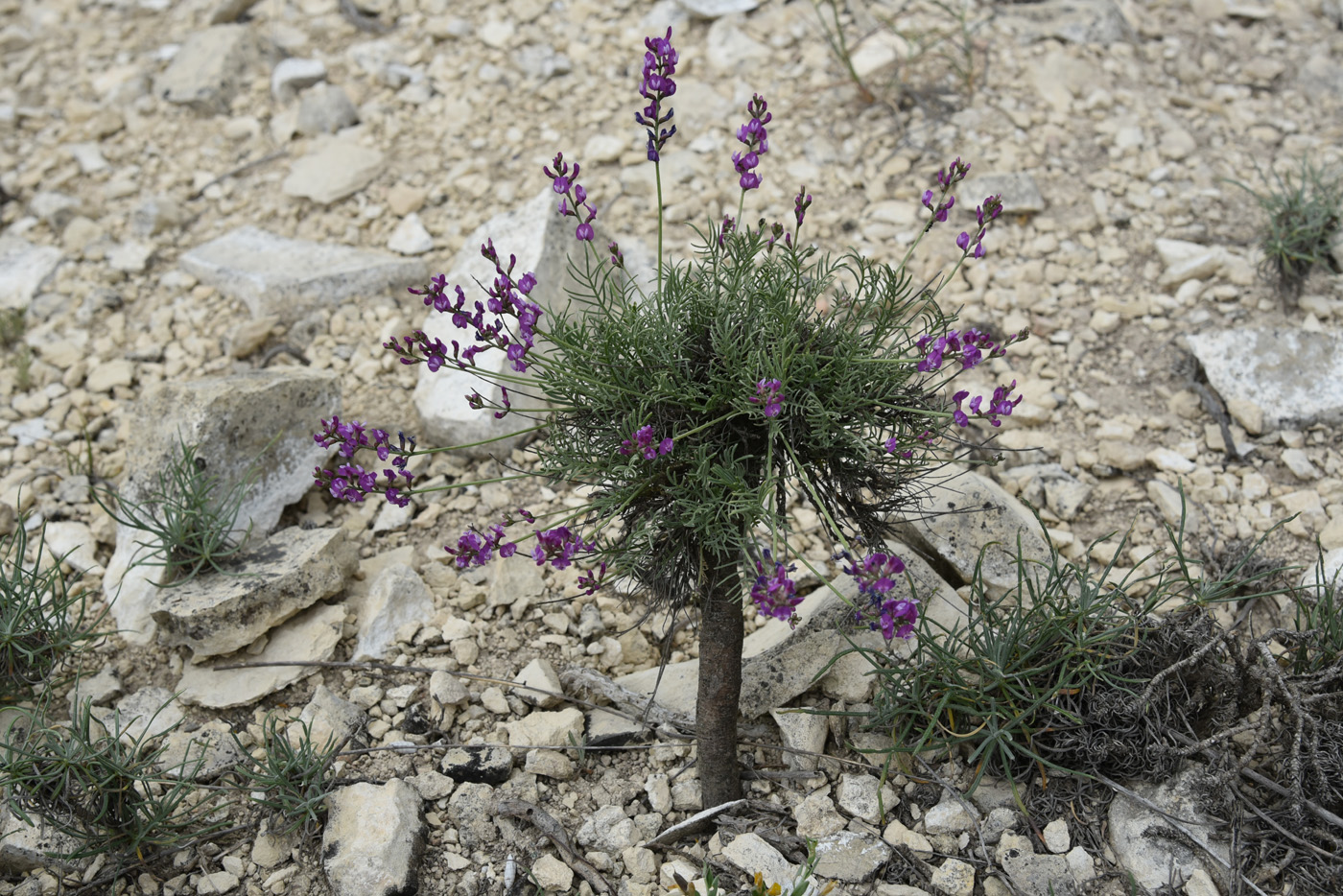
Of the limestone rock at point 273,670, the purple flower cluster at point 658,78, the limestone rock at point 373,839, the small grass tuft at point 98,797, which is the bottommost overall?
the limestone rock at point 373,839

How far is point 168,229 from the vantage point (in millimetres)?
5160

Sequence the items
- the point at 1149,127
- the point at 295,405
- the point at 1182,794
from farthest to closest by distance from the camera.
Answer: the point at 1149,127, the point at 295,405, the point at 1182,794

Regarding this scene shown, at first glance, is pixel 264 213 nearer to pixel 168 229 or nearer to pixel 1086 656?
pixel 168 229

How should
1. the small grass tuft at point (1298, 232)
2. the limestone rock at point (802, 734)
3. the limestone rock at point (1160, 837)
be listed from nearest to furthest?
the limestone rock at point (1160, 837) → the limestone rock at point (802, 734) → the small grass tuft at point (1298, 232)

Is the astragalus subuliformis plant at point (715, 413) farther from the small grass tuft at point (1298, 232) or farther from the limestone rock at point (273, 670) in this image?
the small grass tuft at point (1298, 232)

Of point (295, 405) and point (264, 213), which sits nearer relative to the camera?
point (295, 405)

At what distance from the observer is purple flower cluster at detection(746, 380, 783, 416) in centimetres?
220

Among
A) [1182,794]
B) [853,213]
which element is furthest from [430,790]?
[853,213]

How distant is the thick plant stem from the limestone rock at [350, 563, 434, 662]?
1.11 m

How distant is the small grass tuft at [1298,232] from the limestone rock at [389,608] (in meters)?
3.48

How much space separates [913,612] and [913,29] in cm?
398

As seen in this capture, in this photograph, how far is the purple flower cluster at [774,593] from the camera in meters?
2.10

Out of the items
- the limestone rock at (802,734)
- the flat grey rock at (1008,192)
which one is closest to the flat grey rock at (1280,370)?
the flat grey rock at (1008,192)

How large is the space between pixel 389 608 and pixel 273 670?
0.39m
